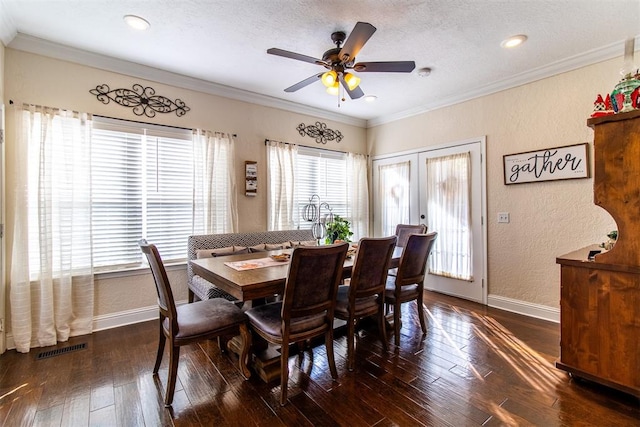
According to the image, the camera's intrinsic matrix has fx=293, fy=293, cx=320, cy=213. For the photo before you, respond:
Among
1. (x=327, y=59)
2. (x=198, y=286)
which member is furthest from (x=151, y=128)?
(x=327, y=59)

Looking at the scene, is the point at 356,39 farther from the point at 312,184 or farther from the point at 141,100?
the point at 312,184

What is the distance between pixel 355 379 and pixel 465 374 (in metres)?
0.82

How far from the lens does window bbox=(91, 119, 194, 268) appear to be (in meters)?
3.02

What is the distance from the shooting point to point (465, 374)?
2.16 meters

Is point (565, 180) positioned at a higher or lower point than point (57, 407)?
higher

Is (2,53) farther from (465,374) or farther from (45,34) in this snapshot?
(465,374)

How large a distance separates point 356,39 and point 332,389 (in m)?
2.41

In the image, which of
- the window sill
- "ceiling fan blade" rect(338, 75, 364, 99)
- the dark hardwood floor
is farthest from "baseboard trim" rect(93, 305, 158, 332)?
"ceiling fan blade" rect(338, 75, 364, 99)

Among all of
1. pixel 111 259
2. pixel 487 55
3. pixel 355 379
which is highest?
pixel 487 55

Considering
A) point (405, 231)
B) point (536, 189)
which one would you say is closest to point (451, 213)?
point (405, 231)

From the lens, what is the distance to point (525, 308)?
339cm

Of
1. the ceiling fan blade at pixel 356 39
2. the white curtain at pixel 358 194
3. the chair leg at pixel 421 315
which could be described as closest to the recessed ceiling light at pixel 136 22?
the ceiling fan blade at pixel 356 39

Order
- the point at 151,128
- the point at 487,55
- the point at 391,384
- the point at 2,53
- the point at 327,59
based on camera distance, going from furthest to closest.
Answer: the point at 151,128 < the point at 487,55 < the point at 2,53 < the point at 327,59 < the point at 391,384

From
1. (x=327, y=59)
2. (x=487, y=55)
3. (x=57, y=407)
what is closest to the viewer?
(x=57, y=407)
